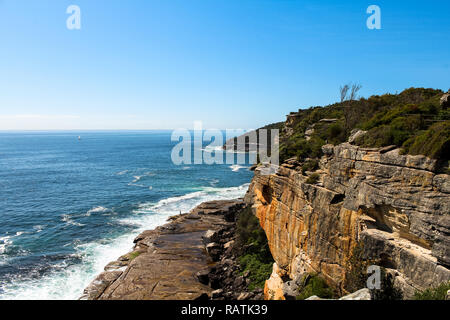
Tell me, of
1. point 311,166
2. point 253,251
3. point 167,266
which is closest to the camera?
point 311,166

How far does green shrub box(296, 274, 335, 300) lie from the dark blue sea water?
21507mm

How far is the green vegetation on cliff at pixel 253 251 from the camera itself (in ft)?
84.1

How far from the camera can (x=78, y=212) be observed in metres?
48.2

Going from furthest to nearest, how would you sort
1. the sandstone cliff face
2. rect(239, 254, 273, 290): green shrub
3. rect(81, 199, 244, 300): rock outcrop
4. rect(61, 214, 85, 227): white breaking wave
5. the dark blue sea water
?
rect(61, 214, 85, 227): white breaking wave → the dark blue sea water → rect(239, 254, 273, 290): green shrub → rect(81, 199, 244, 300): rock outcrop → the sandstone cliff face

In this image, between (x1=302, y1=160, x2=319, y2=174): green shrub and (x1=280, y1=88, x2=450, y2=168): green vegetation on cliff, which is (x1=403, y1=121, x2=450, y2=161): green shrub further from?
(x1=302, y1=160, x2=319, y2=174): green shrub

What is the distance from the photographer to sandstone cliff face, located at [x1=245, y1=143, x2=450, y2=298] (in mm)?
10578

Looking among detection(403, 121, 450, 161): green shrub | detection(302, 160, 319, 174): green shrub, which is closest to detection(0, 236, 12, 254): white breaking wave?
detection(302, 160, 319, 174): green shrub

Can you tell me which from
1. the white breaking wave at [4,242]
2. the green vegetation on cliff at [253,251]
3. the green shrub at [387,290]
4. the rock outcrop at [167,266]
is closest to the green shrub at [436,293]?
the green shrub at [387,290]

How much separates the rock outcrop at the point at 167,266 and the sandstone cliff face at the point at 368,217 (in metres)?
8.04

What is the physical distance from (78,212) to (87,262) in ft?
64.1

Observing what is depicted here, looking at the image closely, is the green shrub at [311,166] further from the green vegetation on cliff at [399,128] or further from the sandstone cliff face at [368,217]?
the green vegetation on cliff at [399,128]

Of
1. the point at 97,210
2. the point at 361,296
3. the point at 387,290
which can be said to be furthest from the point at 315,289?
the point at 97,210

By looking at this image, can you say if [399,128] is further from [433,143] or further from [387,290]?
[387,290]
